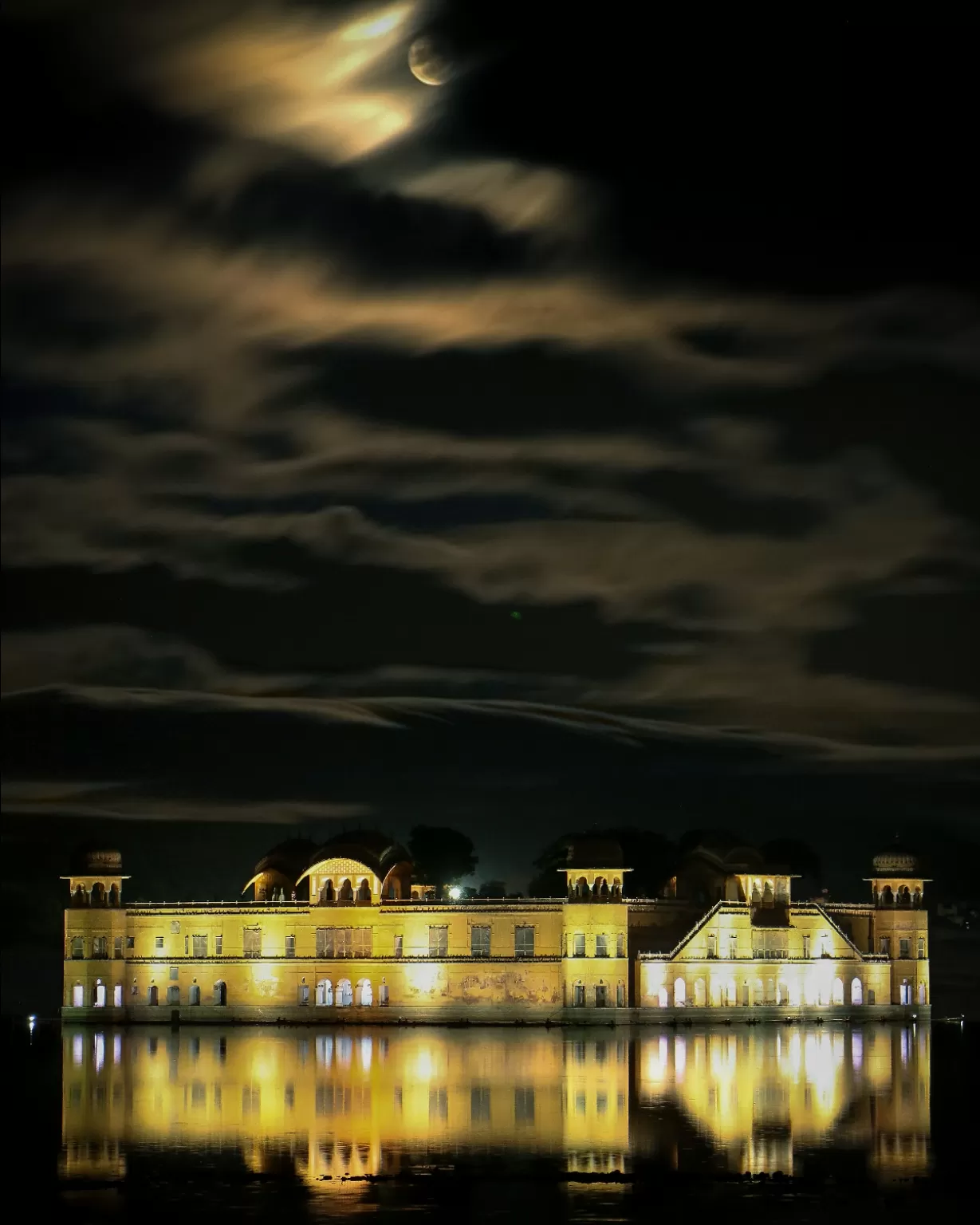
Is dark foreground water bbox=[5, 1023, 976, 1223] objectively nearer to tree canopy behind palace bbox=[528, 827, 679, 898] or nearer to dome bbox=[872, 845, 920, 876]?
dome bbox=[872, 845, 920, 876]

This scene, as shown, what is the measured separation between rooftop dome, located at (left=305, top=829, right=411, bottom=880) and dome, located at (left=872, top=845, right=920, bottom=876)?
20.8 meters

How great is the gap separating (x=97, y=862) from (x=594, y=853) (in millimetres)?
21904

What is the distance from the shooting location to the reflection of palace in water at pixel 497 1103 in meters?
42.8

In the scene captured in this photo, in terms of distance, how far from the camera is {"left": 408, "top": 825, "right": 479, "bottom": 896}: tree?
131500 mm

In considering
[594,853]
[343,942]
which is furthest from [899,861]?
[343,942]

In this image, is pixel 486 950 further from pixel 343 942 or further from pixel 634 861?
pixel 634 861

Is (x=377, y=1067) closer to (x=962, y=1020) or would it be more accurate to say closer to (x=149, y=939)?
(x=149, y=939)

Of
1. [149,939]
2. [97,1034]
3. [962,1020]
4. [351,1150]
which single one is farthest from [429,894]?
[351,1150]

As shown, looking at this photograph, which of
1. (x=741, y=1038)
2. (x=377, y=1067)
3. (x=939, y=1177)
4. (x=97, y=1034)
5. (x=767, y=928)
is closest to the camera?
(x=939, y=1177)

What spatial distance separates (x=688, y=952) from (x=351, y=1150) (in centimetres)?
5572

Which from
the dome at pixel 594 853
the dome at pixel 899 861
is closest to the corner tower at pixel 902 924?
the dome at pixel 899 861

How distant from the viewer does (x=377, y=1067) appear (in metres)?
65.0

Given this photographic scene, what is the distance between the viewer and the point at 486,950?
97625 millimetres

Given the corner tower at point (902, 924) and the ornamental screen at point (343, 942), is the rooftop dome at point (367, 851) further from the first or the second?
the corner tower at point (902, 924)
